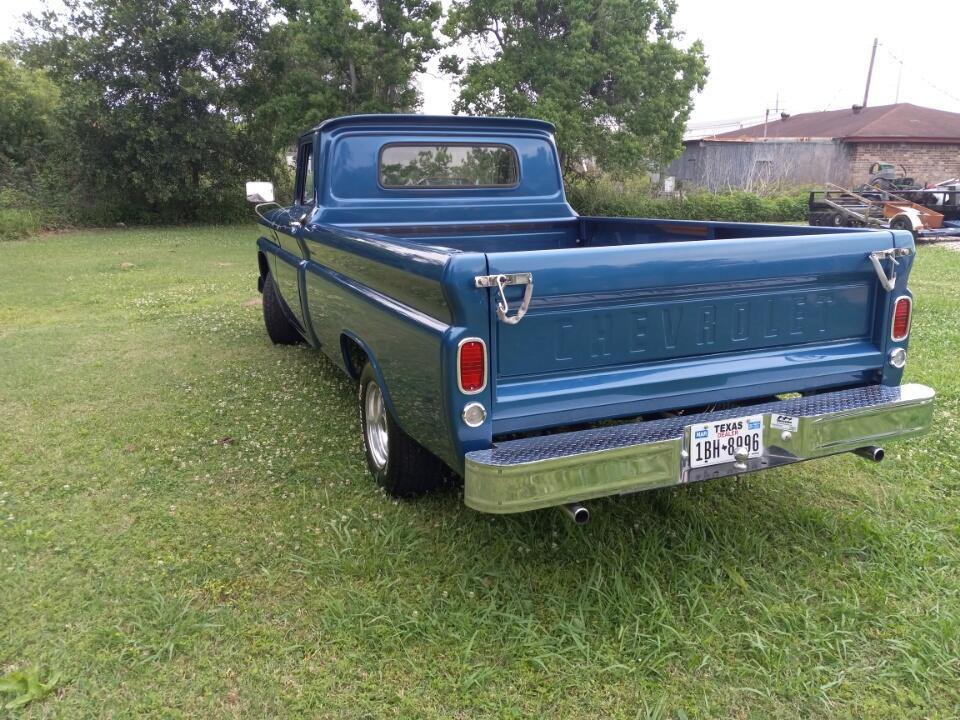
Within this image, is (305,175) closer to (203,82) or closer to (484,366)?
(484,366)

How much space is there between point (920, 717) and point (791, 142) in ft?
80.4

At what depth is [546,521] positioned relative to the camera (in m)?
3.38

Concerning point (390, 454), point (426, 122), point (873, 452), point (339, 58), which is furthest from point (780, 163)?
point (390, 454)

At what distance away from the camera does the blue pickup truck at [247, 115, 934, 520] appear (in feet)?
8.18

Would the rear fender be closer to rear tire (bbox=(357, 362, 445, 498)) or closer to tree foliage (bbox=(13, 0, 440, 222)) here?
rear tire (bbox=(357, 362, 445, 498))

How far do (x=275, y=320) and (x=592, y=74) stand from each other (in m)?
13.8

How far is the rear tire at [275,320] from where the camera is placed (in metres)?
6.45

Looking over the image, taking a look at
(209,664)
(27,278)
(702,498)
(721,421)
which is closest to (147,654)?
(209,664)

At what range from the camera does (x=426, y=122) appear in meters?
4.86

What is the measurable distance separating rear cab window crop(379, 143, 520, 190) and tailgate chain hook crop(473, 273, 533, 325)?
8.47ft

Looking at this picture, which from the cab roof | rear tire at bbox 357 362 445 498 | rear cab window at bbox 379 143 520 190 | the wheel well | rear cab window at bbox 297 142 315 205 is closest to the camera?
rear tire at bbox 357 362 445 498

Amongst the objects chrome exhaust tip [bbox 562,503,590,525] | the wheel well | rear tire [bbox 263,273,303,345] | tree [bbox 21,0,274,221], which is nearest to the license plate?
chrome exhaust tip [bbox 562,503,590,525]

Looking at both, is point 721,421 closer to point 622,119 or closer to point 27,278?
point 27,278

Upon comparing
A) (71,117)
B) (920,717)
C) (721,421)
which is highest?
(71,117)
